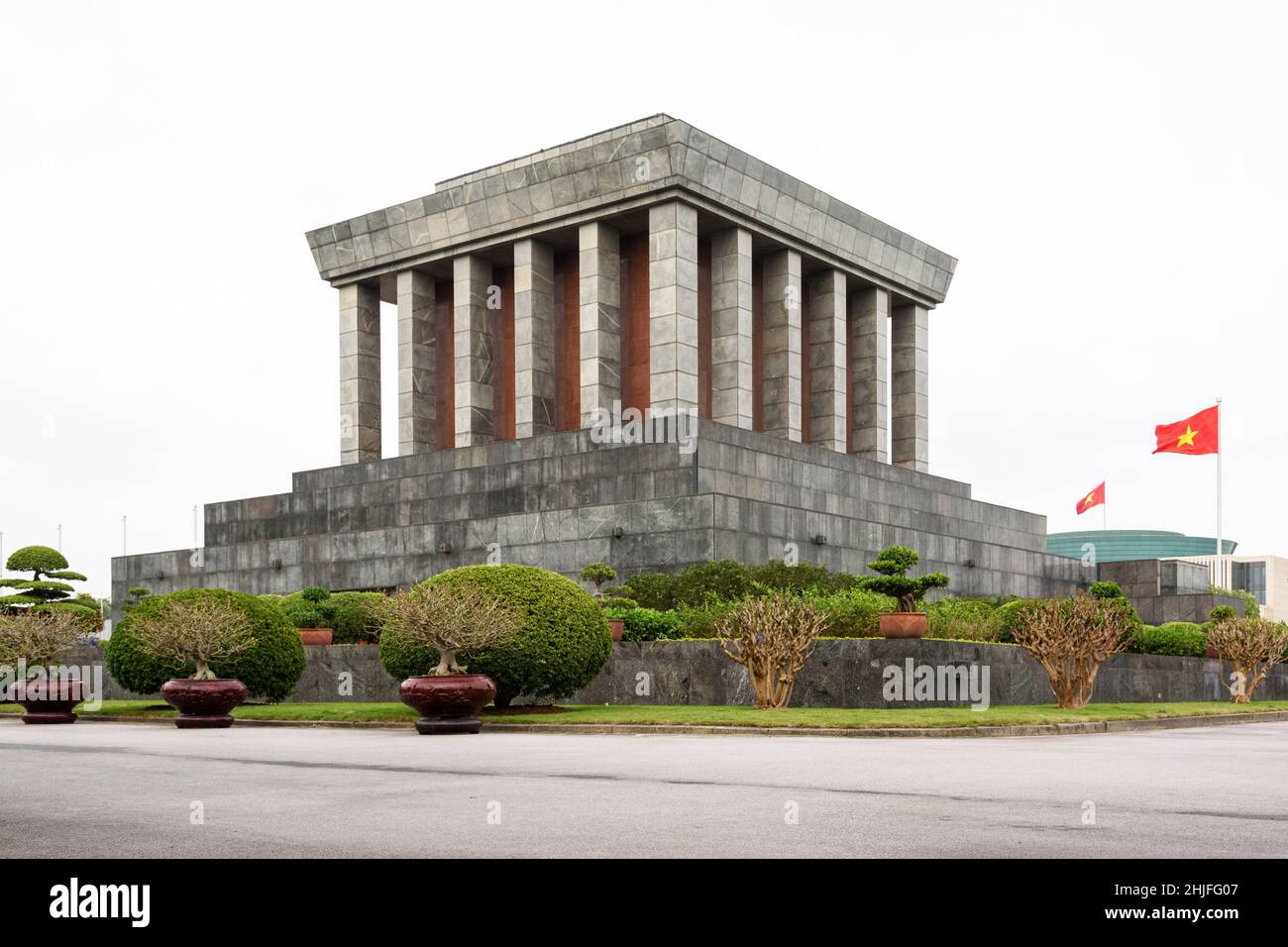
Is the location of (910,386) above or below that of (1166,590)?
above

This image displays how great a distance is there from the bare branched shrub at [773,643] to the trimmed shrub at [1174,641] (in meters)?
14.2

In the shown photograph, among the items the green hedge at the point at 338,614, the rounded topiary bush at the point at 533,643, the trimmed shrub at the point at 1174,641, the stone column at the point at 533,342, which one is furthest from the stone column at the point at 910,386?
the rounded topiary bush at the point at 533,643

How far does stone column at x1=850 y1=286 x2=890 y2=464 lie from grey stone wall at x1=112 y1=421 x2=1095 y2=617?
15.8 feet

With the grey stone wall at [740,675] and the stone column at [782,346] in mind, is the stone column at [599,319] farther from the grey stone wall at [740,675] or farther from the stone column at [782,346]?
the grey stone wall at [740,675]

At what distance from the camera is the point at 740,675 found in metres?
25.4

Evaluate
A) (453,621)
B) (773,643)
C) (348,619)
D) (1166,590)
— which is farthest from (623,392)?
(453,621)

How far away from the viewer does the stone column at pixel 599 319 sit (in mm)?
45156

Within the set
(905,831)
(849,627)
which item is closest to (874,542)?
(849,627)

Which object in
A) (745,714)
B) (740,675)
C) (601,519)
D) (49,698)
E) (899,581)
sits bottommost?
(49,698)

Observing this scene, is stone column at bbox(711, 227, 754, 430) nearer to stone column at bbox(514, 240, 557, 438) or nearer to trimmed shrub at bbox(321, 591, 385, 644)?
stone column at bbox(514, 240, 557, 438)

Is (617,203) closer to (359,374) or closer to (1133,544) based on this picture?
(359,374)

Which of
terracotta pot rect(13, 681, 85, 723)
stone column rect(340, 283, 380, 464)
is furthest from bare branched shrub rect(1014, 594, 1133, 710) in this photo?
stone column rect(340, 283, 380, 464)

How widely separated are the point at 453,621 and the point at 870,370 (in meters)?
36.0
